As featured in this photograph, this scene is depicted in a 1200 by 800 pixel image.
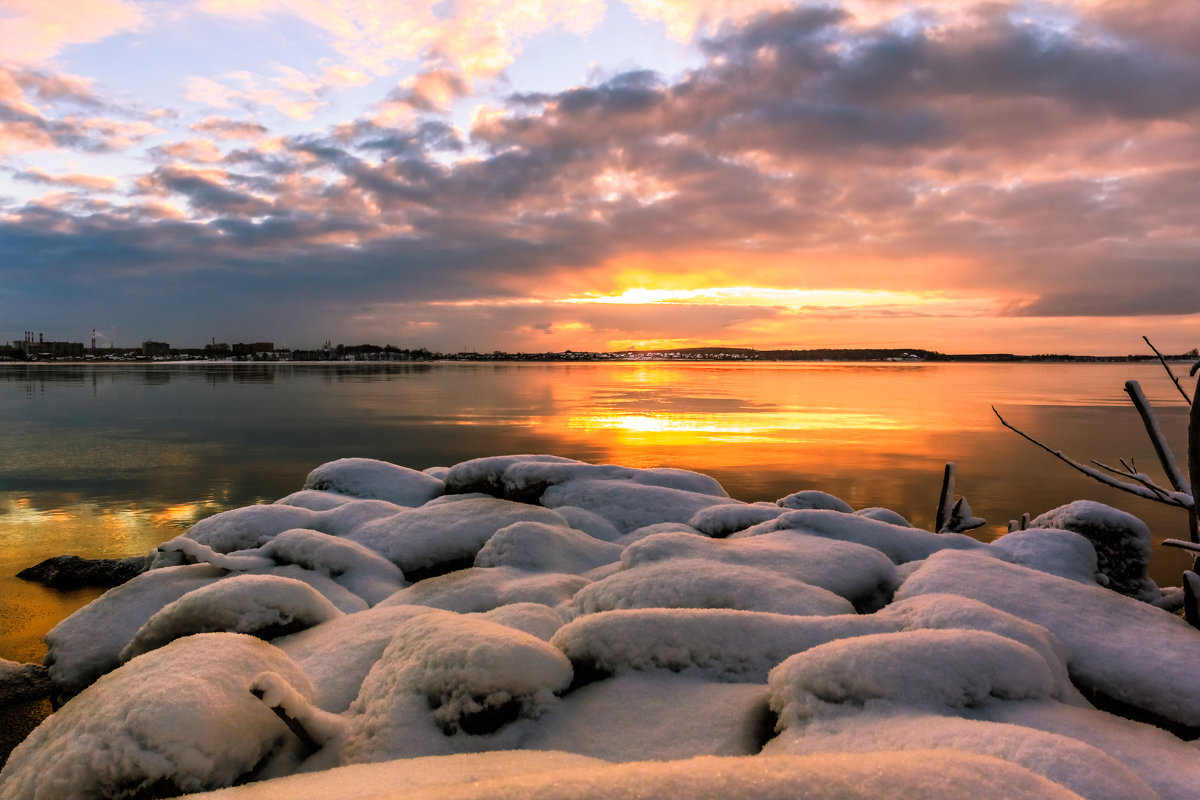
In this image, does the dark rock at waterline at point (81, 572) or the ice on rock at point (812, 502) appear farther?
the ice on rock at point (812, 502)

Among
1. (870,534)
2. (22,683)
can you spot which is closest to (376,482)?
(22,683)

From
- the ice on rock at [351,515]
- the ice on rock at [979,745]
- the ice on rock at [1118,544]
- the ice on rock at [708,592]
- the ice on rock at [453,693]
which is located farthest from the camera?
the ice on rock at [351,515]

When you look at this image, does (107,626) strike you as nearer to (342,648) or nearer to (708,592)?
(342,648)

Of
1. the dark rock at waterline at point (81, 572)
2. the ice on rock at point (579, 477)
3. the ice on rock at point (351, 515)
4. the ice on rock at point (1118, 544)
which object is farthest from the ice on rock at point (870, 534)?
the dark rock at waterline at point (81, 572)

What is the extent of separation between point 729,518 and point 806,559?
2019 millimetres

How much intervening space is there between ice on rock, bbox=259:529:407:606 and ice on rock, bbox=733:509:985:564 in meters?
3.69

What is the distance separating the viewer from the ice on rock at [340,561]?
624cm

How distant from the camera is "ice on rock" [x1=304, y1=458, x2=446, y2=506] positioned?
9.49m

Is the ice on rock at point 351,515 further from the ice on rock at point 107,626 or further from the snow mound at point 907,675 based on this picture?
the snow mound at point 907,675

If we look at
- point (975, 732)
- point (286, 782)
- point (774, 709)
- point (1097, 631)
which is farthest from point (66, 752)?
point (1097, 631)

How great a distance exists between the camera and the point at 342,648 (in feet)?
14.1

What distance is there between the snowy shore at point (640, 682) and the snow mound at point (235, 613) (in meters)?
0.02

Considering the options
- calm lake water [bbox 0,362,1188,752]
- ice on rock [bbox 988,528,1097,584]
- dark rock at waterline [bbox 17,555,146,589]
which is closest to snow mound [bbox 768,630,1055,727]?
ice on rock [bbox 988,528,1097,584]

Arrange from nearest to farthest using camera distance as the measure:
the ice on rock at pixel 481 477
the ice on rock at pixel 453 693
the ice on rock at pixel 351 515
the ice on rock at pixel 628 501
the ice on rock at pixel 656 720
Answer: the ice on rock at pixel 656 720 → the ice on rock at pixel 453 693 → the ice on rock at pixel 351 515 → the ice on rock at pixel 628 501 → the ice on rock at pixel 481 477
